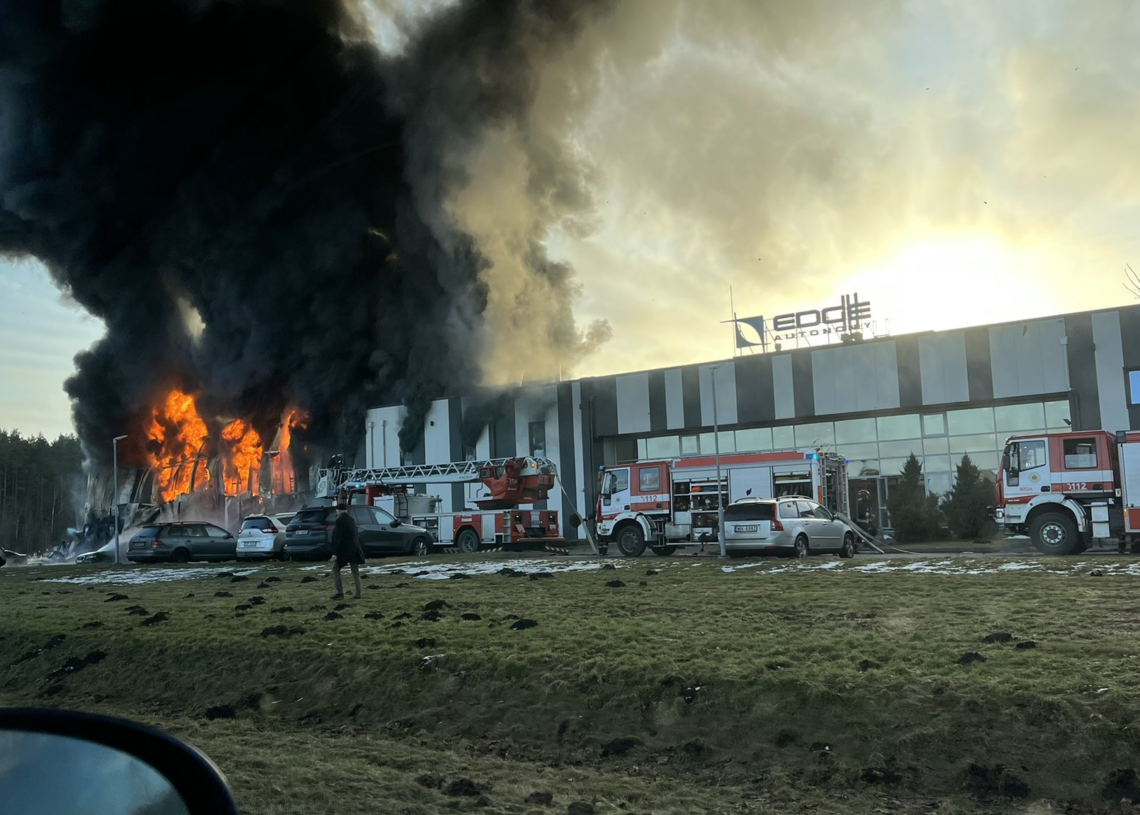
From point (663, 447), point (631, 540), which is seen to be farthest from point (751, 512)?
point (663, 447)

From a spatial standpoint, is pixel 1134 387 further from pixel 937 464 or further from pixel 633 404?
pixel 633 404

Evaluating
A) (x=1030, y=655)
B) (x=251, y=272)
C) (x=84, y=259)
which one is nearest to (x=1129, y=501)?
(x=1030, y=655)

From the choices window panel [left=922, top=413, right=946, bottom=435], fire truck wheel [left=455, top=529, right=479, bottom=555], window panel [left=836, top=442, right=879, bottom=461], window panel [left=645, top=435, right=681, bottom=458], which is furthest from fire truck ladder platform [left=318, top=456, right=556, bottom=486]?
window panel [left=922, top=413, right=946, bottom=435]

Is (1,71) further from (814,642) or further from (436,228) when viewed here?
(814,642)

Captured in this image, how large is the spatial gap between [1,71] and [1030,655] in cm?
6244

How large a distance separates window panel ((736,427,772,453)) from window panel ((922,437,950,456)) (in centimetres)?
680

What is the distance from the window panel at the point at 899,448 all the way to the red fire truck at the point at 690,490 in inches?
493

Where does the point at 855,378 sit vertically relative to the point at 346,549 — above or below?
above

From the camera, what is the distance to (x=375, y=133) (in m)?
63.2

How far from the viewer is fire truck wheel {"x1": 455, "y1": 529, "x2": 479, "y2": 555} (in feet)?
106

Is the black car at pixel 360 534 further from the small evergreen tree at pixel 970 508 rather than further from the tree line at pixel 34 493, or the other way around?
the tree line at pixel 34 493

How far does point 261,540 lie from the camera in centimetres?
2939

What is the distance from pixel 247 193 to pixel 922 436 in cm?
4529

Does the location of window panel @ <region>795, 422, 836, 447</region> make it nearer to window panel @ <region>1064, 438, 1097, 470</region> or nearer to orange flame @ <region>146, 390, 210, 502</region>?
window panel @ <region>1064, 438, 1097, 470</region>
